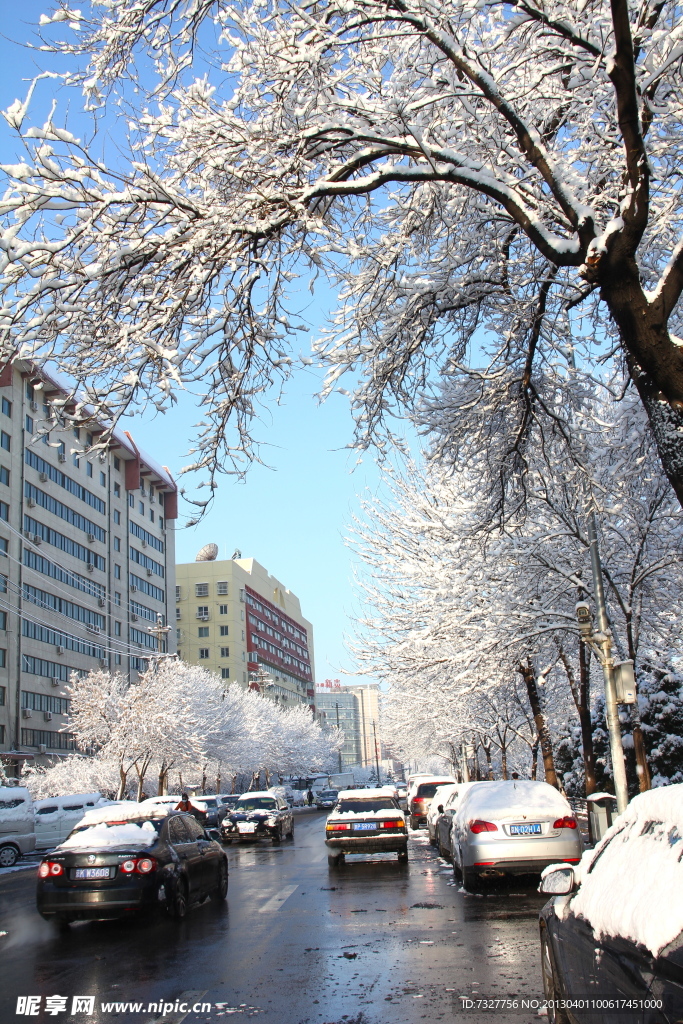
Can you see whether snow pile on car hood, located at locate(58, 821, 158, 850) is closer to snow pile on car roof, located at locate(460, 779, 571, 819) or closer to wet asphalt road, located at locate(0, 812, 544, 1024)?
wet asphalt road, located at locate(0, 812, 544, 1024)

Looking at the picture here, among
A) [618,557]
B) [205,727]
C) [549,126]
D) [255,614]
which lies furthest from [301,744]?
[549,126]

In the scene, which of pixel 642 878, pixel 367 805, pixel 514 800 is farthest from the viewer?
pixel 367 805

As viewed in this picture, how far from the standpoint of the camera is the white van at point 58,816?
28.8m

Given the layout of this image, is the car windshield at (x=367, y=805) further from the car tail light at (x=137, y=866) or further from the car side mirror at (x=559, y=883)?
the car side mirror at (x=559, y=883)

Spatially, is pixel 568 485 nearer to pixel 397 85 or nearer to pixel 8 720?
pixel 397 85

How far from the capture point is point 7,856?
24.0 meters

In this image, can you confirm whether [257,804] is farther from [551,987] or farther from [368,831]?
[551,987]

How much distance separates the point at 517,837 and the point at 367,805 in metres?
6.63

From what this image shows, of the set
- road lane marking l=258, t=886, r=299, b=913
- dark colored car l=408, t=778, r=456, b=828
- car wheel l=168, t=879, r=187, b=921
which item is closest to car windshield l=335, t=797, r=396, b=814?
road lane marking l=258, t=886, r=299, b=913

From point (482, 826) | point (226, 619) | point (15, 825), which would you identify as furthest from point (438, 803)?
point (226, 619)

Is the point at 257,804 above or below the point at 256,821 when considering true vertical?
above
